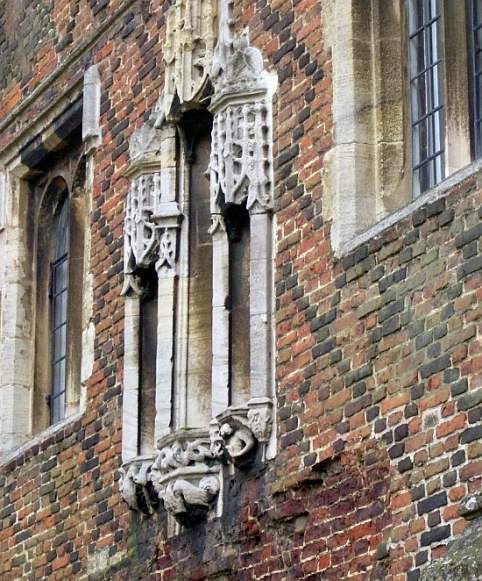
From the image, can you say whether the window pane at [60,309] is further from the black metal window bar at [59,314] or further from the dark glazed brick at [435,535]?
the dark glazed brick at [435,535]

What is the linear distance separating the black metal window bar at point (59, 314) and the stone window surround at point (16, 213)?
191mm

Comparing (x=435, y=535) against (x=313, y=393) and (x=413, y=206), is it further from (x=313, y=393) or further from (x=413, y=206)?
(x=413, y=206)

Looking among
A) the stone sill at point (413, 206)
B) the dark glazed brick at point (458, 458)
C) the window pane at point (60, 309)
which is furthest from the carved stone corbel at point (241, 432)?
the window pane at point (60, 309)

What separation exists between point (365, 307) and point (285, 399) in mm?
920

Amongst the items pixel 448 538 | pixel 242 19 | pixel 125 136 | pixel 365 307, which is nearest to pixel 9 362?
pixel 125 136

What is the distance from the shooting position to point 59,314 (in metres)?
17.4

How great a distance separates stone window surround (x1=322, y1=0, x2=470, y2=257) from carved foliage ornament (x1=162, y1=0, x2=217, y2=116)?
148 centimetres

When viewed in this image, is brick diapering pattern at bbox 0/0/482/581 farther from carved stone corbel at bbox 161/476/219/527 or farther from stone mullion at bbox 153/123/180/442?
stone mullion at bbox 153/123/180/442

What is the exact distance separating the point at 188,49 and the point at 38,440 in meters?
3.31

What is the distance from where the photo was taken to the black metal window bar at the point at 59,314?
17141mm

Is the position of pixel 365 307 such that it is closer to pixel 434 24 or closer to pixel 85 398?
pixel 434 24

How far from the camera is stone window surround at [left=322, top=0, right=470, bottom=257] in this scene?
13.0m

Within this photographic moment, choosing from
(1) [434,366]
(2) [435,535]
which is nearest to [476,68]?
(1) [434,366]

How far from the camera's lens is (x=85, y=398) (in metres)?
16.0
